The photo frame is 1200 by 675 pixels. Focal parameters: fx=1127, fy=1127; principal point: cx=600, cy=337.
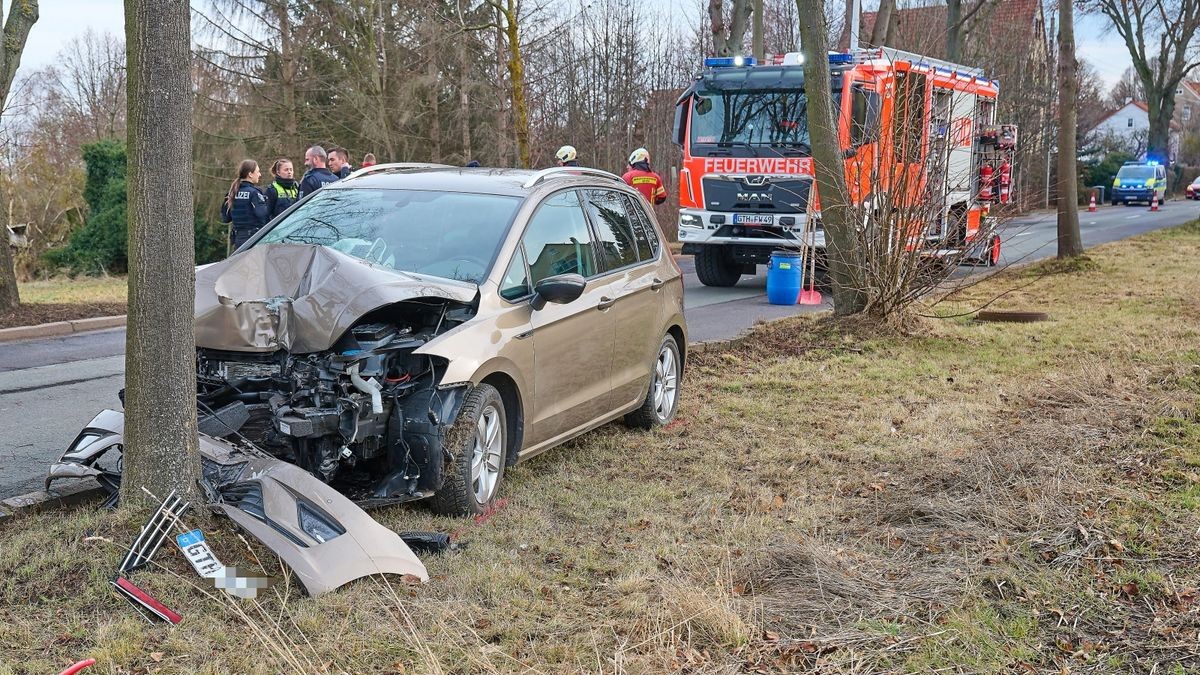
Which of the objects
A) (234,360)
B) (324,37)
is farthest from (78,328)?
(324,37)

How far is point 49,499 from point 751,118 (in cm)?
1178

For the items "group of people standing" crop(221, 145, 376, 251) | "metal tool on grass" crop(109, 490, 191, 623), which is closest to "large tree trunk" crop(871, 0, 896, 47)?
"group of people standing" crop(221, 145, 376, 251)

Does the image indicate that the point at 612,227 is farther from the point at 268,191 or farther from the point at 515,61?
the point at 515,61

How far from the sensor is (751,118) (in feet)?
50.3

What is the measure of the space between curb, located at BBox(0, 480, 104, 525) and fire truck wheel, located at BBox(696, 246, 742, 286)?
12300mm

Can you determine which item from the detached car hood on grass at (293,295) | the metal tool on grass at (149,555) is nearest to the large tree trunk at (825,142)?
the detached car hood on grass at (293,295)

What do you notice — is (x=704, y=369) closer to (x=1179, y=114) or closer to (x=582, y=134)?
(x=582, y=134)

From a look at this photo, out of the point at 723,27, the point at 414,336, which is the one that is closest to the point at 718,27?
the point at 723,27

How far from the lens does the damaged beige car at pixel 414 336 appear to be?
503 centimetres

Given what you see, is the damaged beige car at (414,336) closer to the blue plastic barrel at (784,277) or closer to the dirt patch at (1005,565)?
the dirt patch at (1005,565)

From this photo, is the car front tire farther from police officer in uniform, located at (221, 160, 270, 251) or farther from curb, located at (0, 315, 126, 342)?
curb, located at (0, 315, 126, 342)

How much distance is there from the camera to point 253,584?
13.5 ft

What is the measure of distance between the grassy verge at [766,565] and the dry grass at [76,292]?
1049cm

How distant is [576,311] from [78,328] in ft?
28.6
